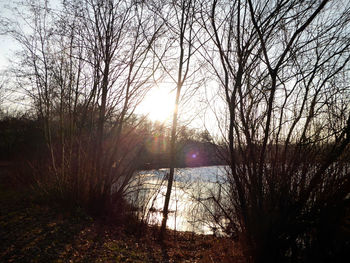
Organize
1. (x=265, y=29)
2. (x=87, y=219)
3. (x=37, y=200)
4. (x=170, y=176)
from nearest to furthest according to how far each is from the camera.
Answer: (x=265, y=29) < (x=87, y=219) < (x=37, y=200) < (x=170, y=176)

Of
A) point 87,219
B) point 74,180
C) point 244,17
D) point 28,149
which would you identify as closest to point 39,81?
point 74,180

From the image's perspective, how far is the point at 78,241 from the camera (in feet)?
13.5

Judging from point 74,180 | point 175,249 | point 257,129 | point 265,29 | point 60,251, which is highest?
point 265,29

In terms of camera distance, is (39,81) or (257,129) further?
(39,81)

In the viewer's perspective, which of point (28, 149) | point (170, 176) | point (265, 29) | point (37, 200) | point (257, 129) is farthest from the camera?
point (28, 149)

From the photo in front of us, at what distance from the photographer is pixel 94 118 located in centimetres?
640

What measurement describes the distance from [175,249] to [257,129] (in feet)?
11.5

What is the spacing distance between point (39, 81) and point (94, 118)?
163 centimetres

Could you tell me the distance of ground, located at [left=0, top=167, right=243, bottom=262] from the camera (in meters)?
3.44

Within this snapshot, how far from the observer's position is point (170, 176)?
241 inches

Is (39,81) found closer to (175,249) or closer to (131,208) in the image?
(131,208)

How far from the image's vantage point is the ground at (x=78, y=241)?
344 cm

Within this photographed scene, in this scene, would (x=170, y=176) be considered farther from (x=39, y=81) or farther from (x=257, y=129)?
(x=39, y=81)

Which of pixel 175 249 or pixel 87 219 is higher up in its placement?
pixel 87 219
